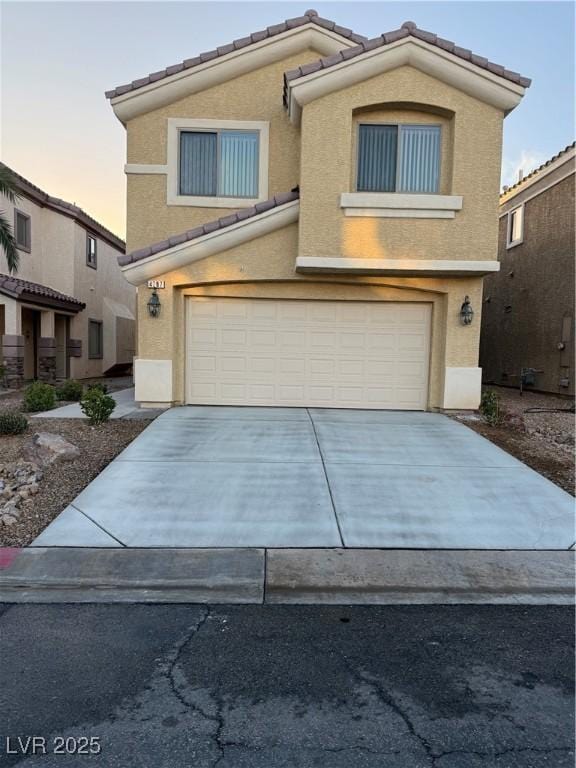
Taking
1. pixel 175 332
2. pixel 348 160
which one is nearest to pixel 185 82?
pixel 348 160

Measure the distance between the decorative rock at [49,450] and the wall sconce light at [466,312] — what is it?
7551 mm

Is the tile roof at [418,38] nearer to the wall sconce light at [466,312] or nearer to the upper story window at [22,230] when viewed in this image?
the wall sconce light at [466,312]

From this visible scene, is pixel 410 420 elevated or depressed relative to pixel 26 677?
elevated

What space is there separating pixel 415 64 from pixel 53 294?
13.8 metres

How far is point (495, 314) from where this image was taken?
64.6 feet

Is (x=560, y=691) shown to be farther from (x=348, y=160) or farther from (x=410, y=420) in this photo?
(x=348, y=160)

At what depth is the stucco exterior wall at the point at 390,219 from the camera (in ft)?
32.9

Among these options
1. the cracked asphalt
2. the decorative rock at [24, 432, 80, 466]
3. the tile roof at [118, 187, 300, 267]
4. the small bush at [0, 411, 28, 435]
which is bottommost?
the cracked asphalt

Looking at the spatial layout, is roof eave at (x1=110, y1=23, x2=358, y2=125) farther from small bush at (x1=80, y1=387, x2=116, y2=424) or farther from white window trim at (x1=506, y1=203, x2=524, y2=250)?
white window trim at (x1=506, y1=203, x2=524, y2=250)

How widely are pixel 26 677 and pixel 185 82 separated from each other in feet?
39.5

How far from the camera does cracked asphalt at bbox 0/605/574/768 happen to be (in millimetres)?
2689

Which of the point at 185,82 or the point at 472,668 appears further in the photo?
the point at 185,82

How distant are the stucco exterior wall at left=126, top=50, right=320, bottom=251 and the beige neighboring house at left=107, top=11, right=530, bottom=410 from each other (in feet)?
0.10

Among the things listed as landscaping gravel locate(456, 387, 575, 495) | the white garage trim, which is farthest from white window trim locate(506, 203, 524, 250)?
the white garage trim
